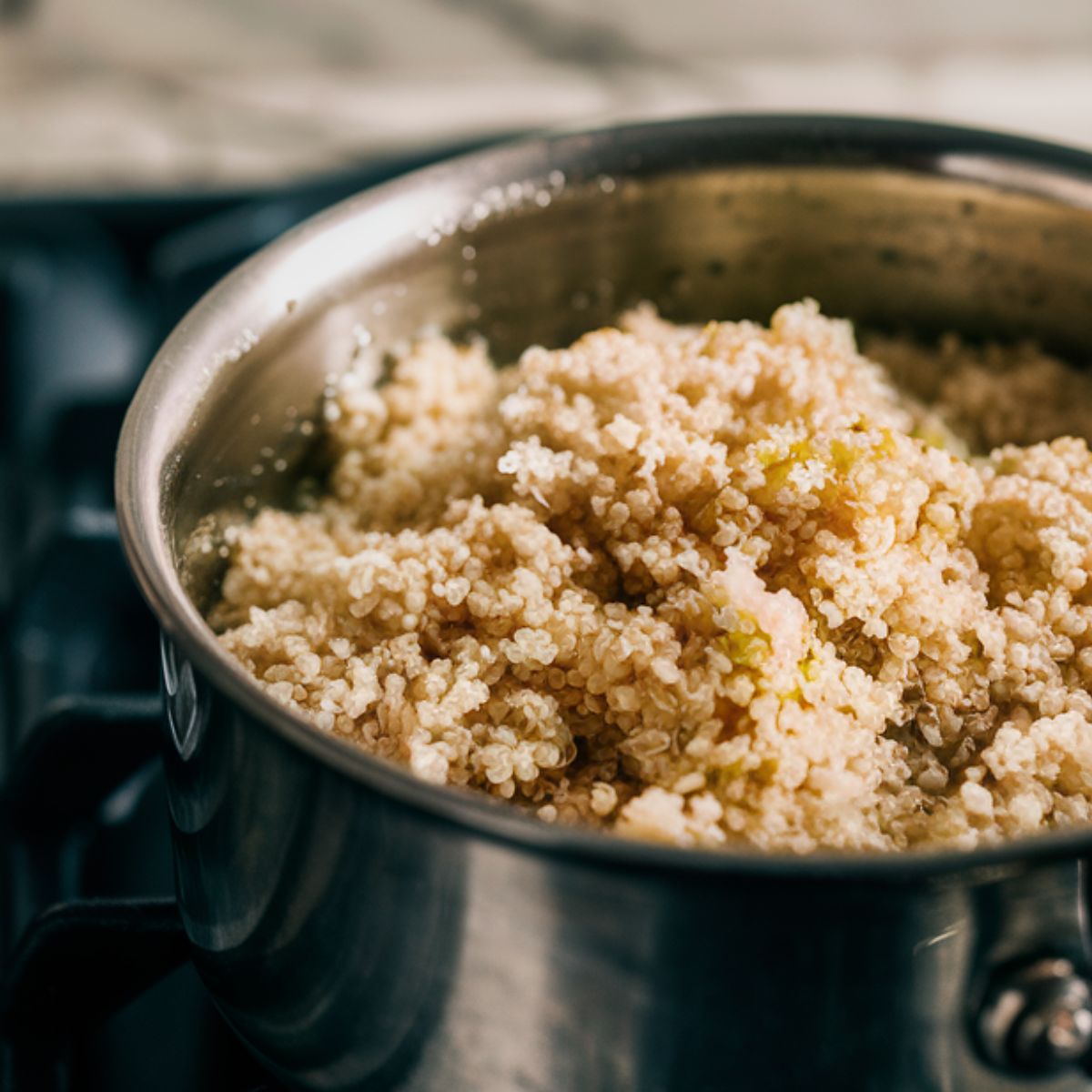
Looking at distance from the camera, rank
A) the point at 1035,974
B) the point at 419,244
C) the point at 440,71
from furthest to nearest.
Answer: the point at 440,71, the point at 419,244, the point at 1035,974

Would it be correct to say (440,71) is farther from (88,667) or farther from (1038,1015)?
(1038,1015)

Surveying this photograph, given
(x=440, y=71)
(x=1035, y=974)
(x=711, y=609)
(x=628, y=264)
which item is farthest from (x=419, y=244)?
(x=440, y=71)

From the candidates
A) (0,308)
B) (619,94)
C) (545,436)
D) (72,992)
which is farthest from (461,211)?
(619,94)

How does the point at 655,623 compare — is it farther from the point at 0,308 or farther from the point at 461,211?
the point at 0,308

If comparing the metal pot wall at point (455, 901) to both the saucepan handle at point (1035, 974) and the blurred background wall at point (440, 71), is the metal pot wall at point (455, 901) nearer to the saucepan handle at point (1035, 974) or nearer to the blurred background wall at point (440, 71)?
the saucepan handle at point (1035, 974)

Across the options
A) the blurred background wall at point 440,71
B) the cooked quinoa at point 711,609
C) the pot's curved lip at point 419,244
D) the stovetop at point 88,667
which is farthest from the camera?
the blurred background wall at point 440,71

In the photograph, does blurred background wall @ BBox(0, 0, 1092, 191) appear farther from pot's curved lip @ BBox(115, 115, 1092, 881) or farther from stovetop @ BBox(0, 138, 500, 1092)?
pot's curved lip @ BBox(115, 115, 1092, 881)

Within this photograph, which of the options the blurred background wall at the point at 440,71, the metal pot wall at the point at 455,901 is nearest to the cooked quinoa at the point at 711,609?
the metal pot wall at the point at 455,901
